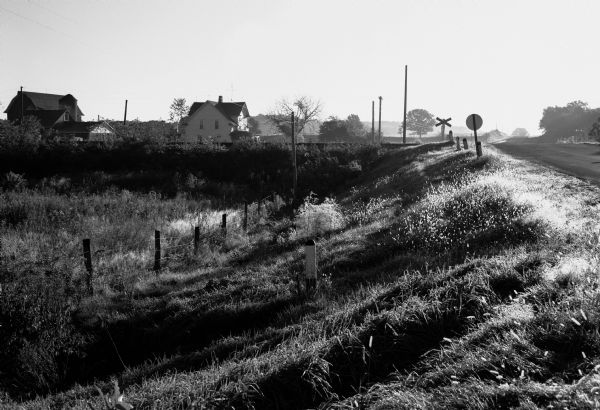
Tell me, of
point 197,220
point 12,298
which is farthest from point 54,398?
point 197,220

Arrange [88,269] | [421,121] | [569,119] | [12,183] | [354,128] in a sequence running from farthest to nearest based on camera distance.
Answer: [421,121] → [354,128] → [569,119] → [12,183] → [88,269]

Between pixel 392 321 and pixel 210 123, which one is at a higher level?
pixel 210 123

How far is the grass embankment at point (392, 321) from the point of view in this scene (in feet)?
11.5

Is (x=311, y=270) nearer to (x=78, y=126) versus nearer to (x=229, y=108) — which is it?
(x=229, y=108)

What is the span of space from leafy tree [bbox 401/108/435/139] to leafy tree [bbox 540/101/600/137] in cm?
4086

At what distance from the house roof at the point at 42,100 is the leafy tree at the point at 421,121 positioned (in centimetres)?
8252

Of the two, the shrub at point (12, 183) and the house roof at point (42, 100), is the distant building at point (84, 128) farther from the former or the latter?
the shrub at point (12, 183)

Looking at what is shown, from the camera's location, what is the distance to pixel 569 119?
267 ft

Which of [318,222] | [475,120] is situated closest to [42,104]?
[475,120]

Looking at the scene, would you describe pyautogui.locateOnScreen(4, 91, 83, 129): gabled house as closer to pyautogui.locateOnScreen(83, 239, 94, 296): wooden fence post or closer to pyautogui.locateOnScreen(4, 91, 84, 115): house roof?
pyautogui.locateOnScreen(4, 91, 84, 115): house roof

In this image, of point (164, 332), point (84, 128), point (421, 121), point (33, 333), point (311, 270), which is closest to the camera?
point (33, 333)

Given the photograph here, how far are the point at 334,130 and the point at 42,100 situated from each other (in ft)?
160

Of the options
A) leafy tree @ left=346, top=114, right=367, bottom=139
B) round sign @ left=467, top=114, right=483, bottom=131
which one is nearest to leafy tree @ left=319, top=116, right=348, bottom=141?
leafy tree @ left=346, top=114, right=367, bottom=139

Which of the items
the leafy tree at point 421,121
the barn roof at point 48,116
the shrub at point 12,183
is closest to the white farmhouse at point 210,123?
the barn roof at point 48,116
